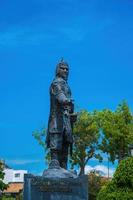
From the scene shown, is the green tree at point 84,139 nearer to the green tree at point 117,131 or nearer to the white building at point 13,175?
the green tree at point 117,131

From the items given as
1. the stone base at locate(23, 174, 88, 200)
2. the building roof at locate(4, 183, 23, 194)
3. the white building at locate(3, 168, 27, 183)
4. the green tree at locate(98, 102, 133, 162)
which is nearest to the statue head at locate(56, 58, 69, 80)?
the stone base at locate(23, 174, 88, 200)

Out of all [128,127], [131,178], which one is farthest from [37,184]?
[128,127]

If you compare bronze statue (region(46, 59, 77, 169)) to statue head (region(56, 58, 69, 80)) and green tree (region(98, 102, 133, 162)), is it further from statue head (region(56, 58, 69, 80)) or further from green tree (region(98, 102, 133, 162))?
green tree (region(98, 102, 133, 162))

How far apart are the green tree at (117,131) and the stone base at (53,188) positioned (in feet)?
110

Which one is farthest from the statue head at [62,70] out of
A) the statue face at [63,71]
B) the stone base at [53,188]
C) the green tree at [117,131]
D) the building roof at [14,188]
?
the building roof at [14,188]

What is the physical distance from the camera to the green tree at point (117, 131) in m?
47.5

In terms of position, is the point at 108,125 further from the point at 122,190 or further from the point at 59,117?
the point at 59,117

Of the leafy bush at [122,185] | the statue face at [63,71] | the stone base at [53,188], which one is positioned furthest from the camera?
the leafy bush at [122,185]

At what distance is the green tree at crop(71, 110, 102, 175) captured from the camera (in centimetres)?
4894

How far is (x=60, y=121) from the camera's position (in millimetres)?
14930

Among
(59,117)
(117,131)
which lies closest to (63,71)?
(59,117)

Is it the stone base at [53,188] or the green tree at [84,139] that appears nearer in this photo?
the stone base at [53,188]

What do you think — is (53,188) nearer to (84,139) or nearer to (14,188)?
(84,139)

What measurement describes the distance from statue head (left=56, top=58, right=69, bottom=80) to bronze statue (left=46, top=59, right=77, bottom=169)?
0.16m
